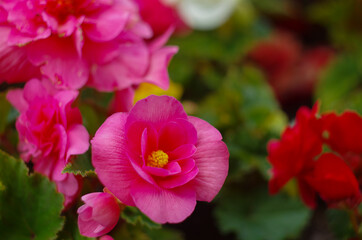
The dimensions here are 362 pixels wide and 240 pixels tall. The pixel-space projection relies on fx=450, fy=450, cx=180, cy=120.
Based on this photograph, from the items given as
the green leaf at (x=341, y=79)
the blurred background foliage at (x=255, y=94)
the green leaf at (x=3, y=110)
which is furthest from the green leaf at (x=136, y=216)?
the green leaf at (x=341, y=79)

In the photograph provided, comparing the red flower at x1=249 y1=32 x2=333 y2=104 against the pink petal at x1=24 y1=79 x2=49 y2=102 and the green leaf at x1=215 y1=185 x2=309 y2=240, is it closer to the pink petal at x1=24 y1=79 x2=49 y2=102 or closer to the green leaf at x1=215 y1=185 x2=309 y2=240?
the green leaf at x1=215 y1=185 x2=309 y2=240

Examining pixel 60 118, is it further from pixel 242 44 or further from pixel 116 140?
pixel 242 44

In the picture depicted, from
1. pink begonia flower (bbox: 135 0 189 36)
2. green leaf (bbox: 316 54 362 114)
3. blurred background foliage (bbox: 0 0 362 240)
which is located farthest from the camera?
green leaf (bbox: 316 54 362 114)

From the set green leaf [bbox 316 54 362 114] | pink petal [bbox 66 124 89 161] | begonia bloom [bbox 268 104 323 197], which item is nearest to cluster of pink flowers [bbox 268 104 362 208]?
begonia bloom [bbox 268 104 323 197]

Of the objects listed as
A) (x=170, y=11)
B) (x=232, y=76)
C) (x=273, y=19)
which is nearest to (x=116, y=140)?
(x=232, y=76)

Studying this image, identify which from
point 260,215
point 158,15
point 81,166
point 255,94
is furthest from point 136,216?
point 158,15

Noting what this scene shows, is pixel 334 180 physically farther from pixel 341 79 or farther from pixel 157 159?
pixel 341 79
